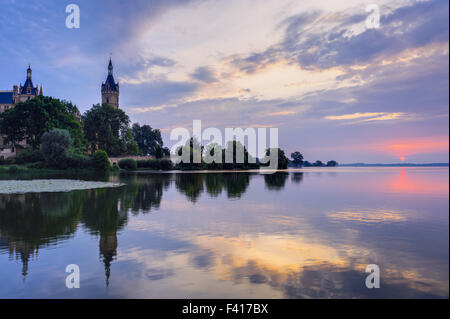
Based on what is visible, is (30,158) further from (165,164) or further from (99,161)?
(165,164)

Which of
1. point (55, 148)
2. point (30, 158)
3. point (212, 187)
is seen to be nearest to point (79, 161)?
point (55, 148)

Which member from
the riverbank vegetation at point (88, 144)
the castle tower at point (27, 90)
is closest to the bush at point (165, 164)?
the riverbank vegetation at point (88, 144)

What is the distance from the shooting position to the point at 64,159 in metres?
74.0

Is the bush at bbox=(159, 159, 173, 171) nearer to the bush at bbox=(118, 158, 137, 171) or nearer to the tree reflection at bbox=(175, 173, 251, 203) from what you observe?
the bush at bbox=(118, 158, 137, 171)

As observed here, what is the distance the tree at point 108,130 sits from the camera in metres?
107

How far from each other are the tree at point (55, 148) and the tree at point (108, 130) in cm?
3191

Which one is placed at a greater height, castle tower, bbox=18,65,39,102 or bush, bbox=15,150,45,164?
castle tower, bbox=18,65,39,102

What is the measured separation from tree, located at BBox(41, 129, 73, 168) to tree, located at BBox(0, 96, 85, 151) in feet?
24.6

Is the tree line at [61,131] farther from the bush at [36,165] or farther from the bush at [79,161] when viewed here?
the bush at [36,165]

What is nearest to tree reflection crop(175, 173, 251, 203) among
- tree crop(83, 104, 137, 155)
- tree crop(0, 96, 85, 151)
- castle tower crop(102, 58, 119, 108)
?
tree crop(0, 96, 85, 151)

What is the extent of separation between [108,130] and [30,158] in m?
33.0

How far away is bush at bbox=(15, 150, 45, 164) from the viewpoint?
77250mm
